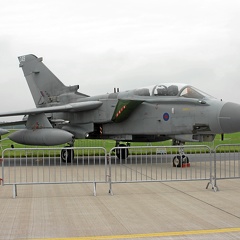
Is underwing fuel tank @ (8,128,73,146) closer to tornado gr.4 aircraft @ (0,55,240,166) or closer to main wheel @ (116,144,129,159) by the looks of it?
tornado gr.4 aircraft @ (0,55,240,166)

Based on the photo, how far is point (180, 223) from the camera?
17.4ft

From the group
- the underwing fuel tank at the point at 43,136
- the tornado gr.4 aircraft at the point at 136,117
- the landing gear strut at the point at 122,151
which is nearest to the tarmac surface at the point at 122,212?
the landing gear strut at the point at 122,151

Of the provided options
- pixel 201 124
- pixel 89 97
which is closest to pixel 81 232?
pixel 201 124

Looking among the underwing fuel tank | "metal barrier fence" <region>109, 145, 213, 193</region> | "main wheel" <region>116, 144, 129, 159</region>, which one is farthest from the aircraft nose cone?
the underwing fuel tank

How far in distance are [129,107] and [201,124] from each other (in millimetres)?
2601

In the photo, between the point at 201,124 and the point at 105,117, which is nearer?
the point at 201,124

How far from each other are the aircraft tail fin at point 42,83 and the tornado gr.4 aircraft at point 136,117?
211 mm

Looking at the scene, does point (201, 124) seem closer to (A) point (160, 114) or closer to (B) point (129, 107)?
(A) point (160, 114)

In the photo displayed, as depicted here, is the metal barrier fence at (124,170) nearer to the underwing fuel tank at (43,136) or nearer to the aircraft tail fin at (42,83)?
the underwing fuel tank at (43,136)

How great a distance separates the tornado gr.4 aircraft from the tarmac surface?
3.56m

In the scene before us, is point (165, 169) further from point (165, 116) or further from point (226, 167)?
point (226, 167)

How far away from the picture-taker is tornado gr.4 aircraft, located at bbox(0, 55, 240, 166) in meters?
12.0

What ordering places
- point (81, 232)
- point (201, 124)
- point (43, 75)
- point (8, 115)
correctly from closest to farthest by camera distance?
1. point (81, 232)
2. point (201, 124)
3. point (8, 115)
4. point (43, 75)

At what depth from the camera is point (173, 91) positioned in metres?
13.0
